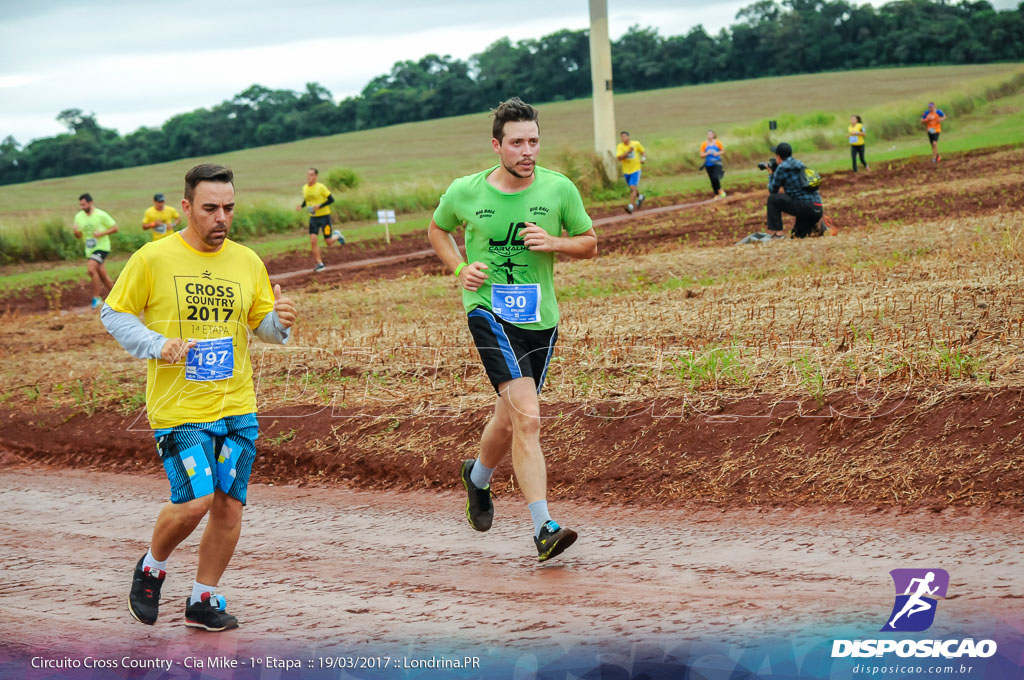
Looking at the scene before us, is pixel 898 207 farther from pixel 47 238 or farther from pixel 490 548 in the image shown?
pixel 47 238

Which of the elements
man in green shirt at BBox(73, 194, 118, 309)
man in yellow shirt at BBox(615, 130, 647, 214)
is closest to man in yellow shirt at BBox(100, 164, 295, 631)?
man in green shirt at BBox(73, 194, 118, 309)

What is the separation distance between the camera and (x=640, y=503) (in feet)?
23.3

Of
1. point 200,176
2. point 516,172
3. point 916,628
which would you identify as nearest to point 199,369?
point 200,176

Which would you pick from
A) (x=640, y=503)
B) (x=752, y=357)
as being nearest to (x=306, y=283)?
(x=752, y=357)

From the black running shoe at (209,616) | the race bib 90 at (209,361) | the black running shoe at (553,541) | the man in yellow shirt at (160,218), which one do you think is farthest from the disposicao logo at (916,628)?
the man in yellow shirt at (160,218)

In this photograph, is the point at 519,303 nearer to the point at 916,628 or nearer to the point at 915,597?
the point at 915,597

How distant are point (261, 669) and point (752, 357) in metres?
5.37

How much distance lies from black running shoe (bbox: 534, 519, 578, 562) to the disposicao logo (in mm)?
1651

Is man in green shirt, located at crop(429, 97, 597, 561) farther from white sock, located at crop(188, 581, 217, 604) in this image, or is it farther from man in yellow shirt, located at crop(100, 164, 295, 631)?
white sock, located at crop(188, 581, 217, 604)

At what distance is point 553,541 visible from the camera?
5.74 m

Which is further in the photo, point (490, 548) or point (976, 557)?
point (490, 548)

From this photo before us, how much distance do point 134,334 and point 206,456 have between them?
660mm

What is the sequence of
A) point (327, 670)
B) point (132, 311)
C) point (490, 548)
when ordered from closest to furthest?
point (327, 670) → point (132, 311) → point (490, 548)

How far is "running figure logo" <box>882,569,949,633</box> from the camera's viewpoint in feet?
14.8
